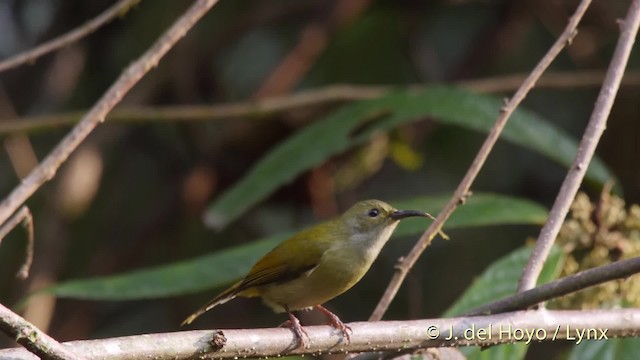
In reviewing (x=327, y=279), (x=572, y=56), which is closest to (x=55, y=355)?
(x=327, y=279)

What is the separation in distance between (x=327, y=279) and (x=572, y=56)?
11.3 ft

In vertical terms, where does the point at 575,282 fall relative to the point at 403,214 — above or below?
below

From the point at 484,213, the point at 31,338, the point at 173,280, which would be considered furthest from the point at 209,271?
the point at 31,338

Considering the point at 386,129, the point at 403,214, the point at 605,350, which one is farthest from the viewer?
the point at 386,129

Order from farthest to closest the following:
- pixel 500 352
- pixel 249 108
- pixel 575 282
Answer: pixel 249 108
pixel 500 352
pixel 575 282

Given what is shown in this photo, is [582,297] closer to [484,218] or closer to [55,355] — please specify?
[484,218]

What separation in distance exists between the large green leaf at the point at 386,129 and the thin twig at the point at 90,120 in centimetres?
142

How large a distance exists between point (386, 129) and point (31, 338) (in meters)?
2.66

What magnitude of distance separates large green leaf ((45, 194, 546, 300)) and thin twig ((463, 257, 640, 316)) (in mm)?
1159

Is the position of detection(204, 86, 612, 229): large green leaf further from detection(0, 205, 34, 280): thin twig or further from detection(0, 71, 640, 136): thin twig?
detection(0, 205, 34, 280): thin twig

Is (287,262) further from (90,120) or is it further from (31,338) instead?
(31,338)

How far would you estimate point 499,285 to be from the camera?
10.8 feet

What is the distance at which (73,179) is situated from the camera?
5.38 m

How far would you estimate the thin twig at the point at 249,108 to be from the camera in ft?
13.9
